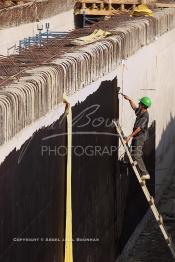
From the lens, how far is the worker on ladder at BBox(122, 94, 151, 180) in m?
12.4

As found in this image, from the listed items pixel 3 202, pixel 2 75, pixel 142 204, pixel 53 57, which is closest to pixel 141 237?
pixel 142 204

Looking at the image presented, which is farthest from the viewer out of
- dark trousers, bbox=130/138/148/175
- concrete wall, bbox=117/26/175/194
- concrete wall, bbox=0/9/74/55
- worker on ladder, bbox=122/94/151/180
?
concrete wall, bbox=0/9/74/55

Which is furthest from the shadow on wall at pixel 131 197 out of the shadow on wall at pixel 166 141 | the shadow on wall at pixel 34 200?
the shadow on wall at pixel 34 200

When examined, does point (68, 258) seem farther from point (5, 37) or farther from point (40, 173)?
point (5, 37)

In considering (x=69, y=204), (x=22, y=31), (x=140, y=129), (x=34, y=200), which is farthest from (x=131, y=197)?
(x=22, y=31)

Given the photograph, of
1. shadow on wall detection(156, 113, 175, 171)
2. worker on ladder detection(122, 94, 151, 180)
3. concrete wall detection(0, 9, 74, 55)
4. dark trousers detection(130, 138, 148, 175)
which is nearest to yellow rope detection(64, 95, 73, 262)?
worker on ladder detection(122, 94, 151, 180)

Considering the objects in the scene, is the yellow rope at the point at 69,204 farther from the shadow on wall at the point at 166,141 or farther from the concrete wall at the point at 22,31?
the concrete wall at the point at 22,31

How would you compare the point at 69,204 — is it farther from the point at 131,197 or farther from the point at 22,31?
Answer: the point at 22,31

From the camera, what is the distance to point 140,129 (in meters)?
12.5

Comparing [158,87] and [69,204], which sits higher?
[69,204]

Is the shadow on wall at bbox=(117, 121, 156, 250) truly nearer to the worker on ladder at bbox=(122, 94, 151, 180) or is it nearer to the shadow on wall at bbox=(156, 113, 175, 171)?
the worker on ladder at bbox=(122, 94, 151, 180)

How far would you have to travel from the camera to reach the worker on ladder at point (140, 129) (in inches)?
489

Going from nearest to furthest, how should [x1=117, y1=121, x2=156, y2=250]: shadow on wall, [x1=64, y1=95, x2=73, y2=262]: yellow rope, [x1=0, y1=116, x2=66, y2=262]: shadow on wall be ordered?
[x1=0, y1=116, x2=66, y2=262]: shadow on wall → [x1=64, y1=95, x2=73, y2=262]: yellow rope → [x1=117, y1=121, x2=156, y2=250]: shadow on wall

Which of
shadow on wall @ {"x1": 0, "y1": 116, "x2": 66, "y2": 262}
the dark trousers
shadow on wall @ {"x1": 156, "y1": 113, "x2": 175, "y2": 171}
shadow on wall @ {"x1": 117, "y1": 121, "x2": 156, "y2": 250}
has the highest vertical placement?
shadow on wall @ {"x1": 0, "y1": 116, "x2": 66, "y2": 262}
